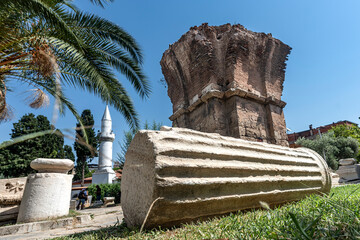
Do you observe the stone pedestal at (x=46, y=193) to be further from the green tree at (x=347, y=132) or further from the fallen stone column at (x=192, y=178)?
the green tree at (x=347, y=132)

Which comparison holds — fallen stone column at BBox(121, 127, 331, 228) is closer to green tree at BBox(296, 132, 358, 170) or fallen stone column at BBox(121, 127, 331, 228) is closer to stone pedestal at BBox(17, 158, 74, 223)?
stone pedestal at BBox(17, 158, 74, 223)

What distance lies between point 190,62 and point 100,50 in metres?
2.69

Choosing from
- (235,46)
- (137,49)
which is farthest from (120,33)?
(235,46)

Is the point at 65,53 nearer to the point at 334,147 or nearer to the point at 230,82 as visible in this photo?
the point at 230,82

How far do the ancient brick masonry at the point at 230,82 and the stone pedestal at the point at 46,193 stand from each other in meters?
3.35

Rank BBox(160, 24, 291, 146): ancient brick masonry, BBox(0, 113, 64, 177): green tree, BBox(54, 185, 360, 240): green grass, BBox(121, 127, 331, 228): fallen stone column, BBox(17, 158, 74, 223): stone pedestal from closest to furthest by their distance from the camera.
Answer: BBox(54, 185, 360, 240): green grass
BBox(121, 127, 331, 228): fallen stone column
BBox(17, 158, 74, 223): stone pedestal
BBox(160, 24, 291, 146): ancient brick masonry
BBox(0, 113, 64, 177): green tree

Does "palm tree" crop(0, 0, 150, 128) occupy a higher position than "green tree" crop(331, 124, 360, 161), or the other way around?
"green tree" crop(331, 124, 360, 161)

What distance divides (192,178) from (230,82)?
433 centimetres

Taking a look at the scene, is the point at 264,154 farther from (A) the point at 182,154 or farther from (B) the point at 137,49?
(B) the point at 137,49

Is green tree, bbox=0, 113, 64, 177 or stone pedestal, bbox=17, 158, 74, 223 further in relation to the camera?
green tree, bbox=0, 113, 64, 177

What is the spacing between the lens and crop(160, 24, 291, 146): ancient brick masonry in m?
5.32

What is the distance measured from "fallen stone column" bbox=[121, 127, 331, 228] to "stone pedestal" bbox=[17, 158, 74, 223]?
8.55 ft

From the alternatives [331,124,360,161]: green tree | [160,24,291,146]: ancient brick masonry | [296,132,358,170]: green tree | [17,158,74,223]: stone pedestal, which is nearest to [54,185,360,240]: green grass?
[17,158,74,223]: stone pedestal

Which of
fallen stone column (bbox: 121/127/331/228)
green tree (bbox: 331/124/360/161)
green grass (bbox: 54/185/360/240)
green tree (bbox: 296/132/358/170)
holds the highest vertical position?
green tree (bbox: 331/124/360/161)
